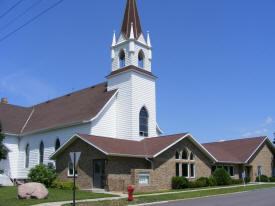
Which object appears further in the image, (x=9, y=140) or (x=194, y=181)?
(x=9, y=140)

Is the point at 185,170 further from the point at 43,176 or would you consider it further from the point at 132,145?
the point at 43,176

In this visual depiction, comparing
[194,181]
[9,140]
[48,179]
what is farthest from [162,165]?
[9,140]

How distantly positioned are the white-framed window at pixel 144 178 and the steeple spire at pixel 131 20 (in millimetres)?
16391

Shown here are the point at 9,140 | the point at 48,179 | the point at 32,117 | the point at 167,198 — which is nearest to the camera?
the point at 167,198

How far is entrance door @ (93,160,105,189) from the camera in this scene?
24.9 m

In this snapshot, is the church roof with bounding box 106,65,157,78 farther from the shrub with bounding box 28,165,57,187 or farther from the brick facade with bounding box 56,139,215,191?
the shrub with bounding box 28,165,57,187

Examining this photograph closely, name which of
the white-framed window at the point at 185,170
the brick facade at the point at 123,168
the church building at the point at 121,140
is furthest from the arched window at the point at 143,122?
the white-framed window at the point at 185,170

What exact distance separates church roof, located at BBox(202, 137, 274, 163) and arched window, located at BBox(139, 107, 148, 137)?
7595 mm

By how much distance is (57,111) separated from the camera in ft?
129

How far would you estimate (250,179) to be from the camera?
37.4 metres

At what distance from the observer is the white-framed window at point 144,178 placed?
2413 cm

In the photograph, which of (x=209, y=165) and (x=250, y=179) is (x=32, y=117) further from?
(x=250, y=179)

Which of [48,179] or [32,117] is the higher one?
[32,117]

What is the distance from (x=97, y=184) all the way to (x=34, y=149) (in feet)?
50.6
